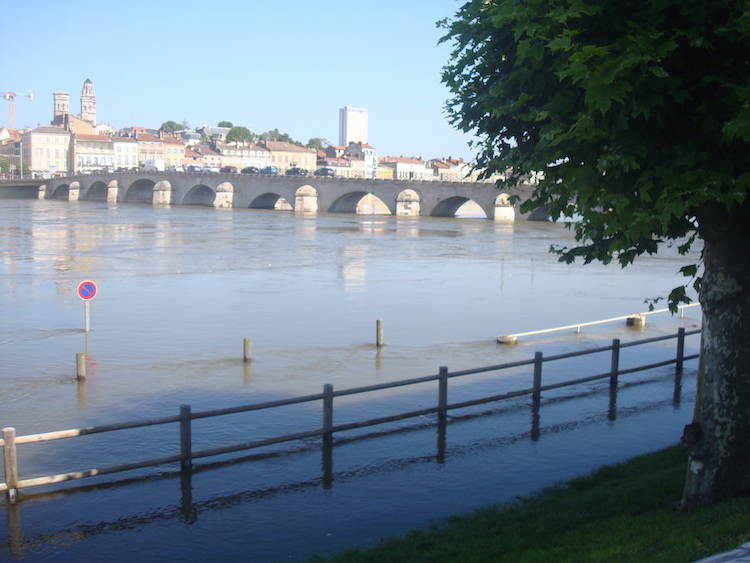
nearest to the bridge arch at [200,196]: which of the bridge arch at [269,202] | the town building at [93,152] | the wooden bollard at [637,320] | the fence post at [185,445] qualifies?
the bridge arch at [269,202]

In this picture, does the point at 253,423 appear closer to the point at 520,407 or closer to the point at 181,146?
the point at 520,407

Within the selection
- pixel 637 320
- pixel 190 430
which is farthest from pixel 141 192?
pixel 190 430

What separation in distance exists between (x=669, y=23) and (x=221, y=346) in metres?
13.0

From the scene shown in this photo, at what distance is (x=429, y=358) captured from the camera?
16.4 metres

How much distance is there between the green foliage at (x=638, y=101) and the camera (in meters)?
5.84

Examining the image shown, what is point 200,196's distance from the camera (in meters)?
104

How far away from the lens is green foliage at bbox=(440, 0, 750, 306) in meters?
5.84

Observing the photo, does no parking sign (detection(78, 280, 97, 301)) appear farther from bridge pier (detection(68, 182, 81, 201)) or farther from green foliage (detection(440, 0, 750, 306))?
bridge pier (detection(68, 182, 81, 201))

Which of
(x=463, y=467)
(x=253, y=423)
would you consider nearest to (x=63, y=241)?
(x=253, y=423)

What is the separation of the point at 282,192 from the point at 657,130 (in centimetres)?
8462

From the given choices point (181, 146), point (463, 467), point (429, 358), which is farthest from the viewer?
point (181, 146)

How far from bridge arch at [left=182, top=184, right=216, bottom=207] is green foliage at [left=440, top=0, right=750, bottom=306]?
9556 cm

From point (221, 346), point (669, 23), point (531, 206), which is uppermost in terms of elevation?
point (669, 23)

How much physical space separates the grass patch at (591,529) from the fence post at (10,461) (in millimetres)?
3525
